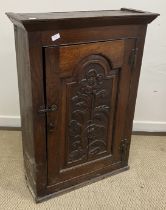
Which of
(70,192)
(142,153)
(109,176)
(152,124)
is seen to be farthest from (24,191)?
(152,124)

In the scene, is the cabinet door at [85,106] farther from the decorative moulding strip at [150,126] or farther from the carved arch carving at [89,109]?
the decorative moulding strip at [150,126]

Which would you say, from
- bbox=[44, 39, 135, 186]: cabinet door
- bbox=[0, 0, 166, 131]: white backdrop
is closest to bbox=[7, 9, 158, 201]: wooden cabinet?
bbox=[44, 39, 135, 186]: cabinet door

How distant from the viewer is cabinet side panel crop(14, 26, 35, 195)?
1211 mm

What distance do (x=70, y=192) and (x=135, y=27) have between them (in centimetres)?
96

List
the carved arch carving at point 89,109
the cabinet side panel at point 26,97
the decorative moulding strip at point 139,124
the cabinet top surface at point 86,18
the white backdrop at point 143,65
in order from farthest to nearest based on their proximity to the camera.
Result: the decorative moulding strip at point 139,124 → the white backdrop at point 143,65 → the carved arch carving at point 89,109 → the cabinet side panel at point 26,97 → the cabinet top surface at point 86,18

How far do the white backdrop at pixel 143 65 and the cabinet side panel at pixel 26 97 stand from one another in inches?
22.9

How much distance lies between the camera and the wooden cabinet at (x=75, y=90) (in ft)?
3.86

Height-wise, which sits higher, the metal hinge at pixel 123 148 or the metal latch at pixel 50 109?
the metal latch at pixel 50 109

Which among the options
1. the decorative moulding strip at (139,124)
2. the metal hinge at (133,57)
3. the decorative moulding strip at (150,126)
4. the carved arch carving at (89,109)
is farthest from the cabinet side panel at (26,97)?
the decorative moulding strip at (150,126)

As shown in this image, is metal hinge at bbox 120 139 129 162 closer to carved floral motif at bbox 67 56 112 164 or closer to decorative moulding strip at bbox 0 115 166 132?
carved floral motif at bbox 67 56 112 164

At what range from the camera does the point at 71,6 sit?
1.81 m

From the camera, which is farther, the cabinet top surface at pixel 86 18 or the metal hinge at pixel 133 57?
the metal hinge at pixel 133 57

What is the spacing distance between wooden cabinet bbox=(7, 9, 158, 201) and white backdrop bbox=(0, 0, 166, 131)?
0.49 metres

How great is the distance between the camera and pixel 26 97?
1.33 metres
